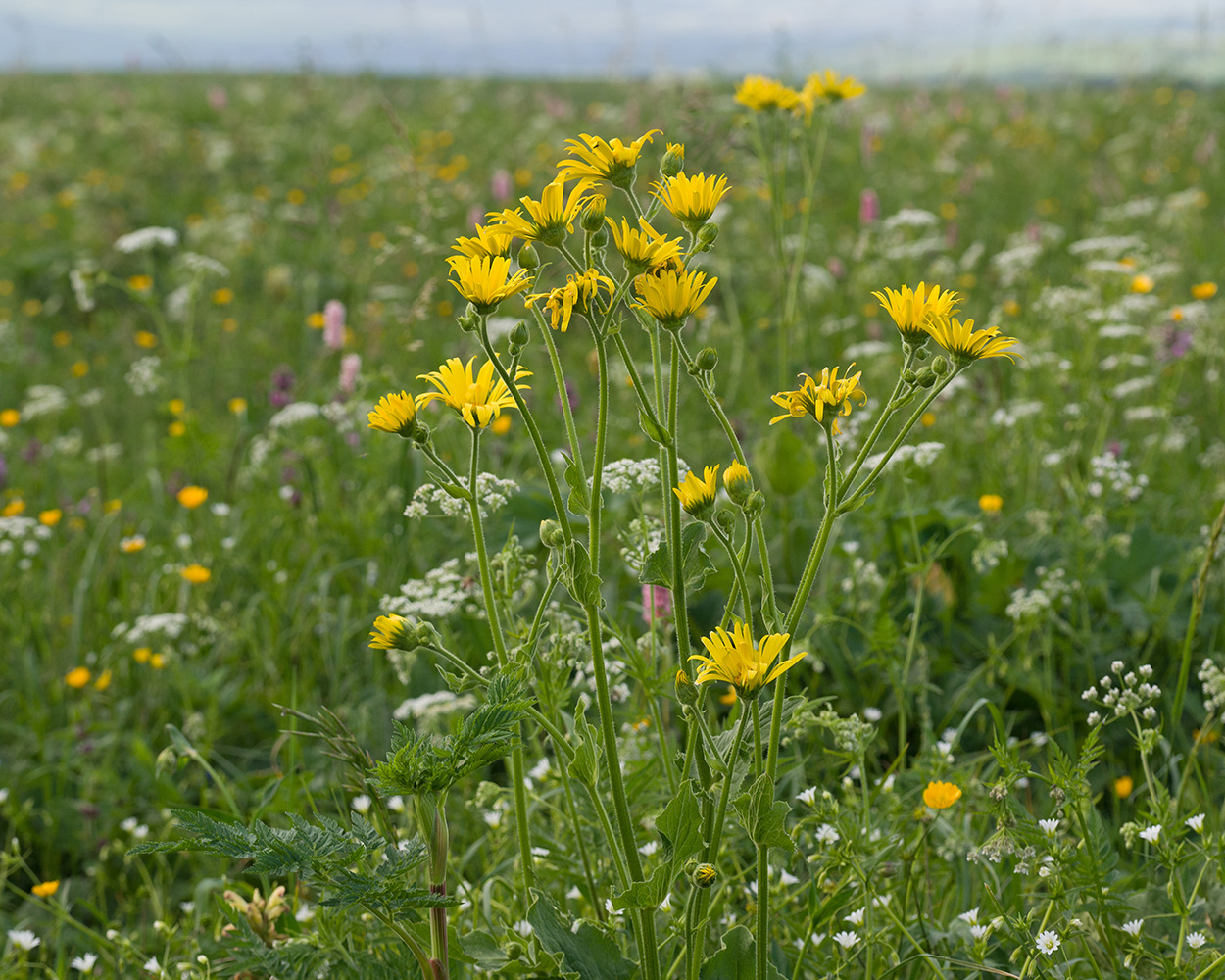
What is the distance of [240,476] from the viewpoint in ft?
10.8

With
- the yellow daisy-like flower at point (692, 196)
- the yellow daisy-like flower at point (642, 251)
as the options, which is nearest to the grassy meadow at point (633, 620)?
the yellow daisy-like flower at point (642, 251)

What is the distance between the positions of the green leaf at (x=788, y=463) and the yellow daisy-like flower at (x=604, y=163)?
4.56 feet

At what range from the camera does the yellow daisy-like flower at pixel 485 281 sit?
1057 mm

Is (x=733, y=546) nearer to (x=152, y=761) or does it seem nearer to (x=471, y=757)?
(x=471, y=757)

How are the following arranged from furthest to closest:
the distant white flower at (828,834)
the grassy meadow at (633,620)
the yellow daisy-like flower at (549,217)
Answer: the distant white flower at (828,834), the grassy meadow at (633,620), the yellow daisy-like flower at (549,217)

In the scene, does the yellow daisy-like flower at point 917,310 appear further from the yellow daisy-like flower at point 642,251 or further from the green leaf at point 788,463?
the green leaf at point 788,463

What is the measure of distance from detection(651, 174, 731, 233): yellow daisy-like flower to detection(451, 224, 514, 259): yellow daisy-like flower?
6.7 inches

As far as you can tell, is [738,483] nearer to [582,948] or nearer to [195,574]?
[582,948]

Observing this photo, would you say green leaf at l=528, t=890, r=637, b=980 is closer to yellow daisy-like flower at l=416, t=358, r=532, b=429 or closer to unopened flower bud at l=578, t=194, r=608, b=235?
yellow daisy-like flower at l=416, t=358, r=532, b=429

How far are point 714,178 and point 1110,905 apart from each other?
3.61ft

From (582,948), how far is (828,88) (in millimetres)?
2027

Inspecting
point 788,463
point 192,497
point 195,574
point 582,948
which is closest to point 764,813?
point 582,948

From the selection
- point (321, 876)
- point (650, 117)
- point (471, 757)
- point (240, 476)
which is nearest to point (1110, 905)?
point (471, 757)

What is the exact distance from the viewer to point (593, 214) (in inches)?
42.8
